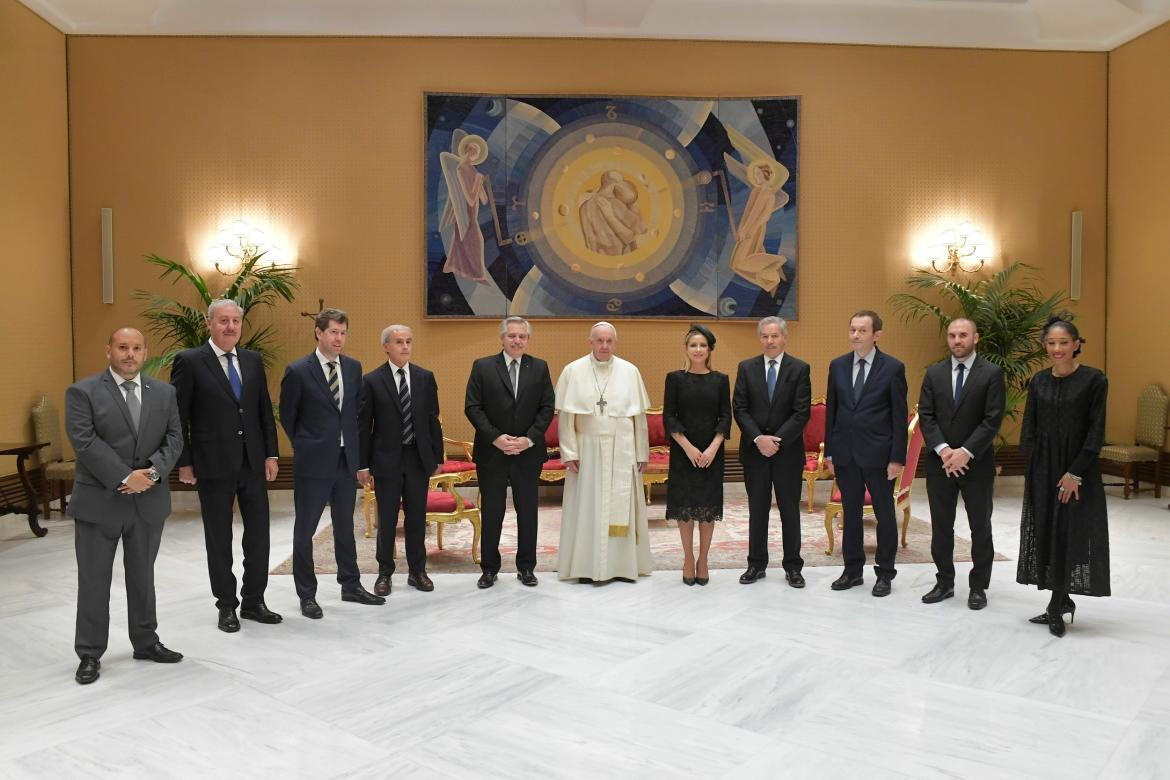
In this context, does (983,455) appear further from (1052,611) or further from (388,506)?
(388,506)

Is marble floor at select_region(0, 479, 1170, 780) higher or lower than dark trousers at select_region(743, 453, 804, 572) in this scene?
lower

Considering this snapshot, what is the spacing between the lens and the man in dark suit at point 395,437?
18.3ft

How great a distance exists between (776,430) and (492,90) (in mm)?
5299

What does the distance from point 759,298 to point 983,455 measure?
4.26 metres

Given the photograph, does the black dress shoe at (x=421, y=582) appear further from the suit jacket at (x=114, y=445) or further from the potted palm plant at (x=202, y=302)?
the potted palm plant at (x=202, y=302)

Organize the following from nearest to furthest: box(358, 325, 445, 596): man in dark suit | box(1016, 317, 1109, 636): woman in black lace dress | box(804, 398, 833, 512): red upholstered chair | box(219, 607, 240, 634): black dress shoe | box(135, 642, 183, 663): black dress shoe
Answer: box(135, 642, 183, 663): black dress shoe < box(1016, 317, 1109, 636): woman in black lace dress < box(219, 607, 240, 634): black dress shoe < box(358, 325, 445, 596): man in dark suit < box(804, 398, 833, 512): red upholstered chair

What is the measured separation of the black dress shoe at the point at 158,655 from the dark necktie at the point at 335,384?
162 centimetres

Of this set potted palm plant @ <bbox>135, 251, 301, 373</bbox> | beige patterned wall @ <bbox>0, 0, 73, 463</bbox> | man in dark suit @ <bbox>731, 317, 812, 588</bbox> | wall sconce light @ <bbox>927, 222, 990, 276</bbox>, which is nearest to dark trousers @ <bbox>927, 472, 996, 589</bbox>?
man in dark suit @ <bbox>731, 317, 812, 588</bbox>

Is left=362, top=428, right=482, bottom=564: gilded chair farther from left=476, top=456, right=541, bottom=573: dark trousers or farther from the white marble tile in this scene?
the white marble tile

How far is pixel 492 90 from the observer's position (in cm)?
917

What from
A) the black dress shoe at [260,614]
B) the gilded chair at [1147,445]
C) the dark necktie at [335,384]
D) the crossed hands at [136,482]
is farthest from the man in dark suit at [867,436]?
the gilded chair at [1147,445]

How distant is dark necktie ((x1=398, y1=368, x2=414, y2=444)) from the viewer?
221 inches

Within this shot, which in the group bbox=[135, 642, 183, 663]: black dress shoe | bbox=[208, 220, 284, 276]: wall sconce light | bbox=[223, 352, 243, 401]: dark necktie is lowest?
bbox=[135, 642, 183, 663]: black dress shoe

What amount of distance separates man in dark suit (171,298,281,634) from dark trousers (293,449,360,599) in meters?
0.21
